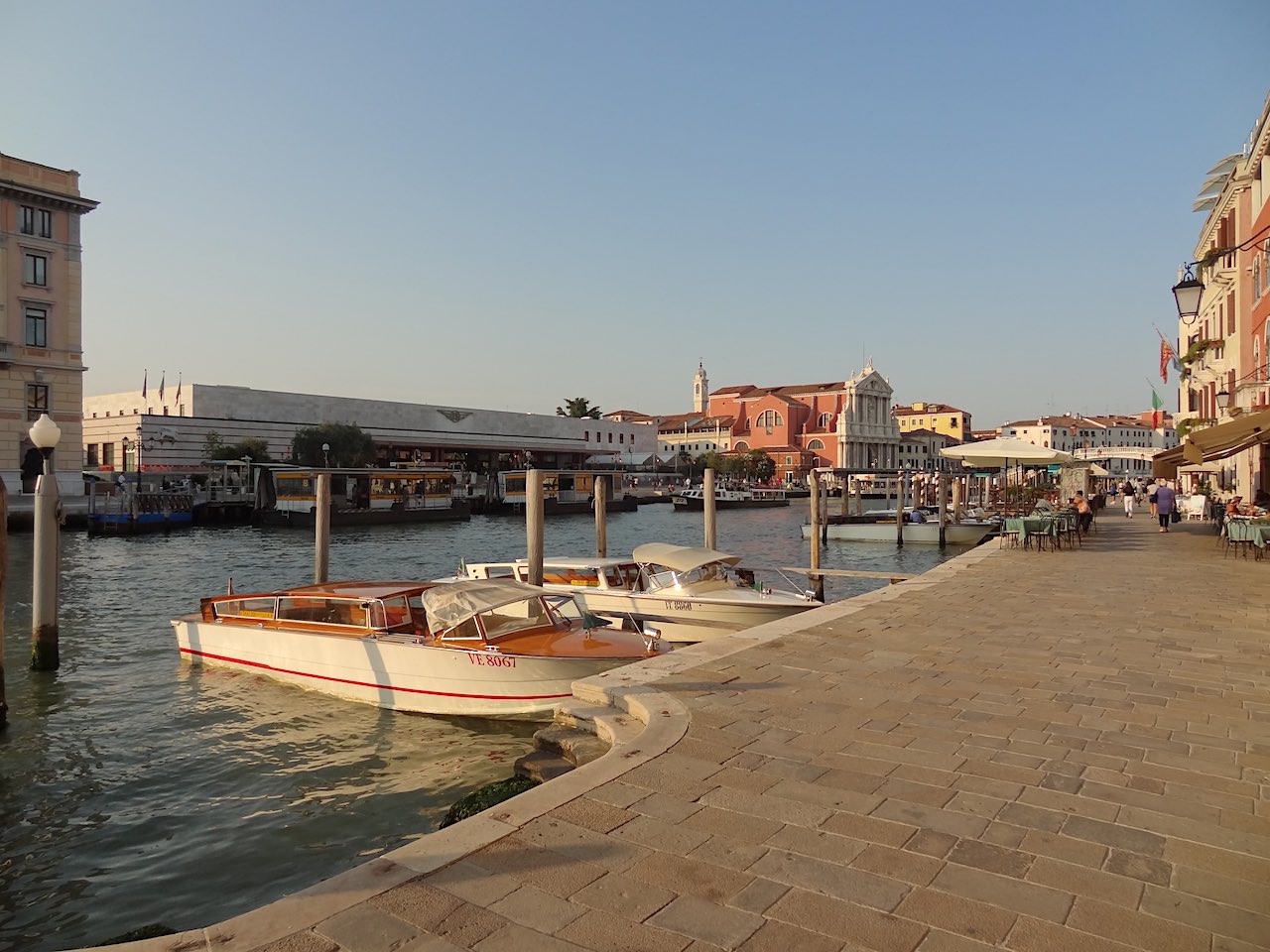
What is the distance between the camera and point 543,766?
584 centimetres

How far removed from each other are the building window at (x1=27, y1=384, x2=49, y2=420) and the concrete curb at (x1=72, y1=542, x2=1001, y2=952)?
150ft

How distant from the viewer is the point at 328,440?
63.0 meters

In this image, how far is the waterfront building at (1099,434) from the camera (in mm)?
142750

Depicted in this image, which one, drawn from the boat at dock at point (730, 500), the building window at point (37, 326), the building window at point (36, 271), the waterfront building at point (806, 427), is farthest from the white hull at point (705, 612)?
the waterfront building at point (806, 427)

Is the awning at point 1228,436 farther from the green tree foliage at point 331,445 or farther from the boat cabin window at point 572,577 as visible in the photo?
the green tree foliage at point 331,445

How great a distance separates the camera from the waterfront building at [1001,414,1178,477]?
14275cm

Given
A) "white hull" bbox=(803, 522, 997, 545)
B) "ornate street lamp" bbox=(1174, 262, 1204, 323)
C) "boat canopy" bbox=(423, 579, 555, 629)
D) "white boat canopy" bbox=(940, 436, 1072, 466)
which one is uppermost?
"ornate street lamp" bbox=(1174, 262, 1204, 323)

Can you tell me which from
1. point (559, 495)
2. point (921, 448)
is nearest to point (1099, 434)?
point (921, 448)

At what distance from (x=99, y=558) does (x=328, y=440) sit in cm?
3382

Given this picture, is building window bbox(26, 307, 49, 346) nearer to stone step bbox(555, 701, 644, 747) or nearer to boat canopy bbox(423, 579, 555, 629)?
boat canopy bbox(423, 579, 555, 629)

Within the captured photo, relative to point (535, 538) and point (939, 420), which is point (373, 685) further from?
point (939, 420)

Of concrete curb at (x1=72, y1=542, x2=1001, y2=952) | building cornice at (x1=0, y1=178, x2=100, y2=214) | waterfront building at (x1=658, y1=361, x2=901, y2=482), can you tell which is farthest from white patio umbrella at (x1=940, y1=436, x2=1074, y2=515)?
waterfront building at (x1=658, y1=361, x2=901, y2=482)

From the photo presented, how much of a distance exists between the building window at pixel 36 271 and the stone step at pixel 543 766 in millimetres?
48437

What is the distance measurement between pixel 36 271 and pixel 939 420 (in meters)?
132
